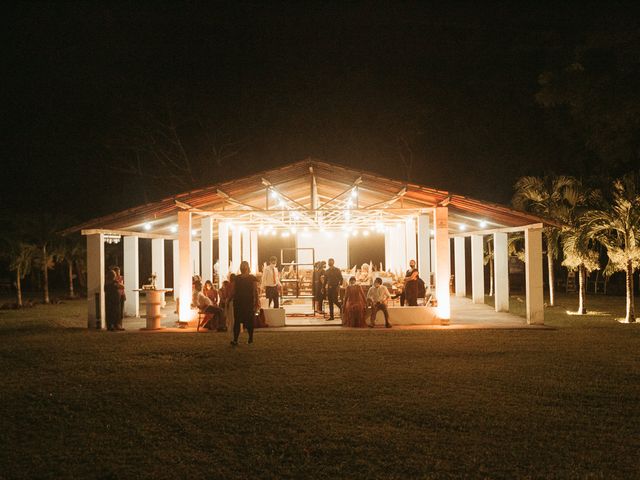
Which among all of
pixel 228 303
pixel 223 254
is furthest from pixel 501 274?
pixel 228 303

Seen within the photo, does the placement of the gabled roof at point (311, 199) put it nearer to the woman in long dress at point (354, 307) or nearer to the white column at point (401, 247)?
the woman in long dress at point (354, 307)

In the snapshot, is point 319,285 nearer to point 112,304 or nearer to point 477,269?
point 112,304

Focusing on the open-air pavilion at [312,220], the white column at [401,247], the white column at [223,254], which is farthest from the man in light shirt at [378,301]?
the white column at [401,247]

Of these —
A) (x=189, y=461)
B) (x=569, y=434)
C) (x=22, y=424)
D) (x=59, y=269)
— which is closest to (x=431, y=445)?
(x=569, y=434)

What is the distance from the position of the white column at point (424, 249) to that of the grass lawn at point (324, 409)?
14.9ft

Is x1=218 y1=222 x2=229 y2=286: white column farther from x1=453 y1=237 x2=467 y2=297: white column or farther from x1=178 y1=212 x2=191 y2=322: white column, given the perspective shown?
x1=453 y1=237 x2=467 y2=297: white column

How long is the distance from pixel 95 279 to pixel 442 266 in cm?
749

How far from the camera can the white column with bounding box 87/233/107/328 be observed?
12.5 meters

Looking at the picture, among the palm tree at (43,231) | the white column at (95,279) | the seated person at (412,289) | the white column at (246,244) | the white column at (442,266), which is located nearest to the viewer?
the white column at (442,266)

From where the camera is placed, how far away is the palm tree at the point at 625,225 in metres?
12.6

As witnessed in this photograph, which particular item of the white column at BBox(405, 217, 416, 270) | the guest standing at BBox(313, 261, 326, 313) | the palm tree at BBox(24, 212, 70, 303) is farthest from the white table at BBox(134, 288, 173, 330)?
the palm tree at BBox(24, 212, 70, 303)

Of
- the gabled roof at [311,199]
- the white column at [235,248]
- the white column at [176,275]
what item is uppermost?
the gabled roof at [311,199]

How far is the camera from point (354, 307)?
11820 mm

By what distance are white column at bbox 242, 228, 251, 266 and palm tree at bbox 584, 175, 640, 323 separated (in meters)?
11.0
